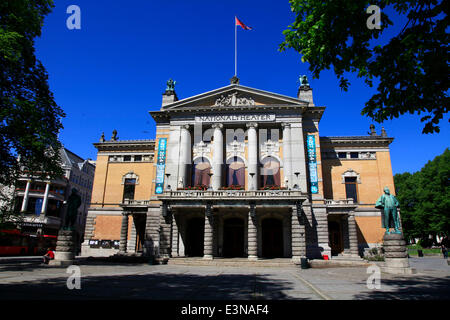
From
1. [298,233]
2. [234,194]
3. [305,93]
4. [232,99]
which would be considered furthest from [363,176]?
[232,99]

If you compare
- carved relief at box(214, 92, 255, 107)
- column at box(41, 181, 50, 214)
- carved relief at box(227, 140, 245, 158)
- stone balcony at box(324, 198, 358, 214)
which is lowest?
stone balcony at box(324, 198, 358, 214)

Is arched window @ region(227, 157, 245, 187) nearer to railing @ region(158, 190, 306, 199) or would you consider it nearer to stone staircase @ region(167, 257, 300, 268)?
railing @ region(158, 190, 306, 199)

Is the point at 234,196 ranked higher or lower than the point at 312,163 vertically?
lower

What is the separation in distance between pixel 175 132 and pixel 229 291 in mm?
26588

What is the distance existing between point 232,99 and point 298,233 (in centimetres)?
1769

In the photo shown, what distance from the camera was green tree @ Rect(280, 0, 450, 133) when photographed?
7.91 meters

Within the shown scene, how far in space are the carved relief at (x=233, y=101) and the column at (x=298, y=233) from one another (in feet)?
46.7

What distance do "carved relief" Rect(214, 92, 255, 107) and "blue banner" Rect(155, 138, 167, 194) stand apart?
8296 mm

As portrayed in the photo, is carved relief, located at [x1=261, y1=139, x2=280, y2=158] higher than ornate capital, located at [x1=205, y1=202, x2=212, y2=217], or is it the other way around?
carved relief, located at [x1=261, y1=139, x2=280, y2=158]

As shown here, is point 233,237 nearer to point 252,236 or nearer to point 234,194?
point 252,236

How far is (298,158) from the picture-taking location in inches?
1277

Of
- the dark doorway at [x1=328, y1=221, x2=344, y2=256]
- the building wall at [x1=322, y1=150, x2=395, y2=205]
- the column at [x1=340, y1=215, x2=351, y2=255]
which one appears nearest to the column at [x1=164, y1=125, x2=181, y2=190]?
the building wall at [x1=322, y1=150, x2=395, y2=205]

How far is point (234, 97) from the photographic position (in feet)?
114

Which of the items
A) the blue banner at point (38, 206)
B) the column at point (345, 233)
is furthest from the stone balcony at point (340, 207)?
the blue banner at point (38, 206)
